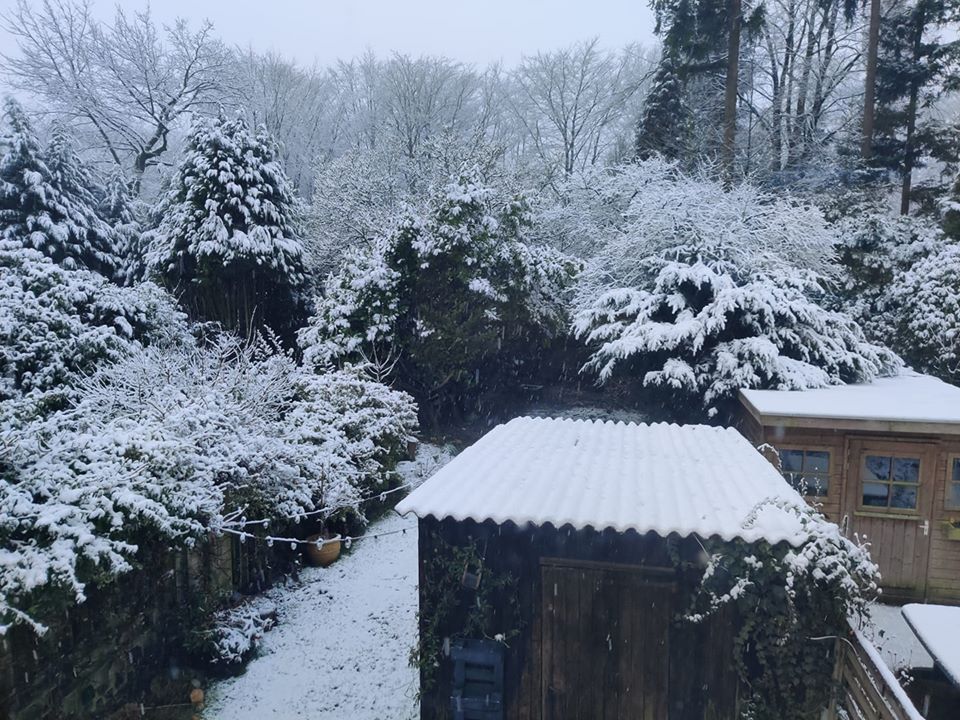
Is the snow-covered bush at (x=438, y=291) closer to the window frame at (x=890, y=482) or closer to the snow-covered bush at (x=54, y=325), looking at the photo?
the snow-covered bush at (x=54, y=325)

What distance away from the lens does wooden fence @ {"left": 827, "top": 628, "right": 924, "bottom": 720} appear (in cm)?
305

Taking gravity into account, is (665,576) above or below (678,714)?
above

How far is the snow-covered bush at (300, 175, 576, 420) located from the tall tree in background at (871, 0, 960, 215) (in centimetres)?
1033

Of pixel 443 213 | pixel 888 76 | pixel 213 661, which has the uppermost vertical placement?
pixel 888 76

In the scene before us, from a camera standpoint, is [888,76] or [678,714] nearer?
[678,714]

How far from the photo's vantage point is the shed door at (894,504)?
7.13 metres

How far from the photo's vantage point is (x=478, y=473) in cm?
512

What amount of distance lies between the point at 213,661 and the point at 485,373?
9453mm

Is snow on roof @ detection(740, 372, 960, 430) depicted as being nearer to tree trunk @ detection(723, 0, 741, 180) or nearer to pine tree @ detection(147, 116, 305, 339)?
tree trunk @ detection(723, 0, 741, 180)

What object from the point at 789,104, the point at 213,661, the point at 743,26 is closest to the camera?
the point at 213,661

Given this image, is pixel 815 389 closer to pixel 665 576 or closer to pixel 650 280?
pixel 650 280

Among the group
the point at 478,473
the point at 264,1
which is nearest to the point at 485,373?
the point at 478,473

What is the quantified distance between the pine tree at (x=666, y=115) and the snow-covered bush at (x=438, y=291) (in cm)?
666

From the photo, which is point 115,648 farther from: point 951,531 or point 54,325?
point 951,531
